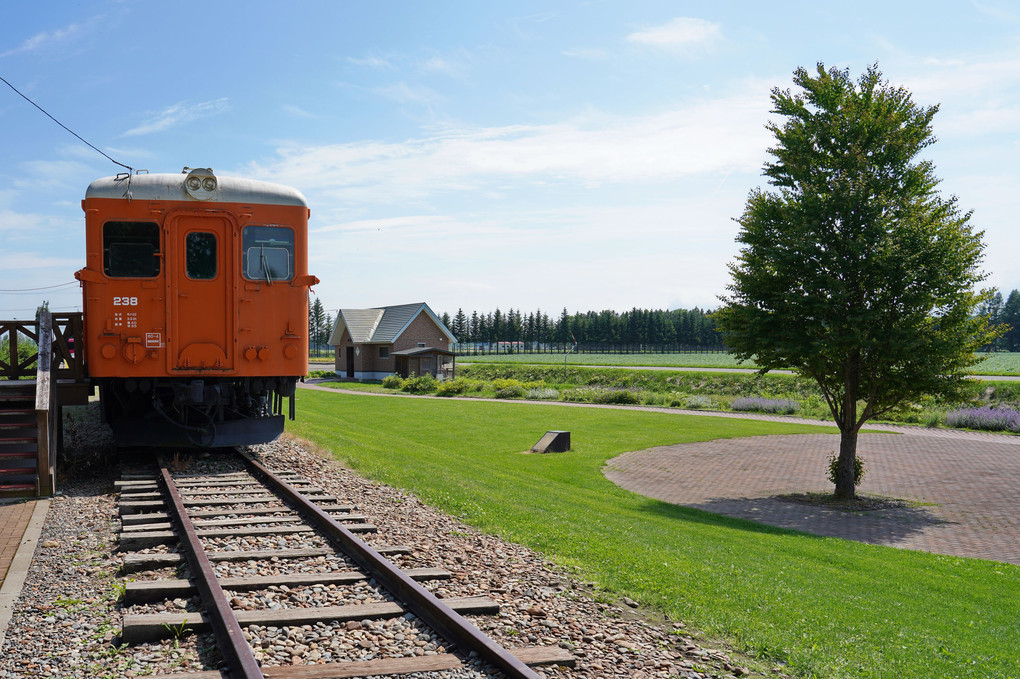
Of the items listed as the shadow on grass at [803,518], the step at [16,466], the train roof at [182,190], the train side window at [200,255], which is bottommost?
the shadow on grass at [803,518]

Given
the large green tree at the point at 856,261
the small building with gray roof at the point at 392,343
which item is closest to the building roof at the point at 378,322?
the small building with gray roof at the point at 392,343

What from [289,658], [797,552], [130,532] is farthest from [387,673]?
[797,552]

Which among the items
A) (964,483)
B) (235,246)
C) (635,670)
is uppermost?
(235,246)

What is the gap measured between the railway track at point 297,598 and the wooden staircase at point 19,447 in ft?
5.89

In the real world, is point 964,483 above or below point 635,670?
below

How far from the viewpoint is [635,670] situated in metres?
4.27

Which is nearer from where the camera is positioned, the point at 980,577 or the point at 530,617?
the point at 530,617

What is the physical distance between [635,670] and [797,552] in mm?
6036

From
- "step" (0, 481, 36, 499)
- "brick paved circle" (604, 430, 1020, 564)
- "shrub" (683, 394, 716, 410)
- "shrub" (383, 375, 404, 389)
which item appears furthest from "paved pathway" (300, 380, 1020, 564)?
"shrub" (383, 375, 404, 389)

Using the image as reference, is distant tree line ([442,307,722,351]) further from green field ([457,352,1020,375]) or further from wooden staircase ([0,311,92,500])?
wooden staircase ([0,311,92,500])

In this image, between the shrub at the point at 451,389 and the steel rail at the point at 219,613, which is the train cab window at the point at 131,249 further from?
the shrub at the point at 451,389

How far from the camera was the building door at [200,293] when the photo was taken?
1068 cm

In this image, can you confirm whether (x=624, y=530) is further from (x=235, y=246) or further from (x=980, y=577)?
(x=235, y=246)

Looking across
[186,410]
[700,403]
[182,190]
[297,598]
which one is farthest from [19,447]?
[700,403]
